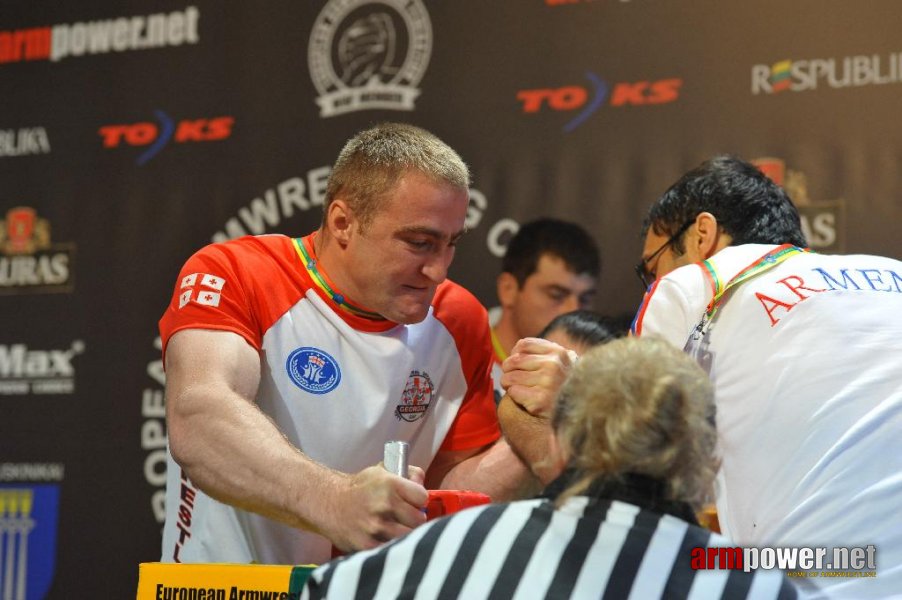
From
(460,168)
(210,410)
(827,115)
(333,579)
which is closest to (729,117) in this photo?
(827,115)

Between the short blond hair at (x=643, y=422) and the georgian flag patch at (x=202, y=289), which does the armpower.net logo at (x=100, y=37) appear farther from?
the short blond hair at (x=643, y=422)

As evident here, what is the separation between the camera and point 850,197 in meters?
3.08

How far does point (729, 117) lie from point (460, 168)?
4.53 ft

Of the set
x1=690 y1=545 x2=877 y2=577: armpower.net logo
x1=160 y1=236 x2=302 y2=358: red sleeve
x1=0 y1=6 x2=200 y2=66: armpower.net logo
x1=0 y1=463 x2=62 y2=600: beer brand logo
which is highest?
x1=0 y1=6 x2=200 y2=66: armpower.net logo

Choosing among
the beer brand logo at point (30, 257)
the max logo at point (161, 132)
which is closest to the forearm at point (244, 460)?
the max logo at point (161, 132)

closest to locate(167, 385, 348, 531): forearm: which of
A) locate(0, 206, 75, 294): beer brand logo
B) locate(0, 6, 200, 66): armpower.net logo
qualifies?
locate(0, 206, 75, 294): beer brand logo

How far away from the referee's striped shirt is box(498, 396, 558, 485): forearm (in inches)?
19.6

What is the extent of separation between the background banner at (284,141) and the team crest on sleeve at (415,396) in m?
1.25

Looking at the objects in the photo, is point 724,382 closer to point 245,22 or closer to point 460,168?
point 460,168

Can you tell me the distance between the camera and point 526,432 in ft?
5.87

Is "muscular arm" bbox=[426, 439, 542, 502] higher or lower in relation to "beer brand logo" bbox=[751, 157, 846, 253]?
lower

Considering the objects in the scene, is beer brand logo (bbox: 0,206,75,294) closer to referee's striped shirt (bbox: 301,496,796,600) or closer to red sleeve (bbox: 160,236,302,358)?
red sleeve (bbox: 160,236,302,358)

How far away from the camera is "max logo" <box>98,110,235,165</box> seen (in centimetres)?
378

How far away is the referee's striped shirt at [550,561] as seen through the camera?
117cm
